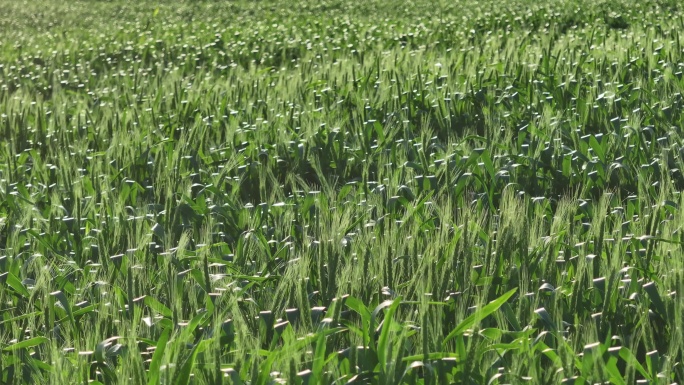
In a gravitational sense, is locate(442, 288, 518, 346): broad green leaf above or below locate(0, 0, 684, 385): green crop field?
above

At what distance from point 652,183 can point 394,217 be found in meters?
1.08

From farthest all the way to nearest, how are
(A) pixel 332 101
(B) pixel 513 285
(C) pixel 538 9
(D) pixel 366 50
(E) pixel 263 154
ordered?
(C) pixel 538 9 → (D) pixel 366 50 → (A) pixel 332 101 → (E) pixel 263 154 → (B) pixel 513 285

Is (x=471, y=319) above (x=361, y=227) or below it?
above

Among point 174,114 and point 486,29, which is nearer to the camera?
point 174,114

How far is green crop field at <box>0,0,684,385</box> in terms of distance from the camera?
178cm

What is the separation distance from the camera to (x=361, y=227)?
270 cm

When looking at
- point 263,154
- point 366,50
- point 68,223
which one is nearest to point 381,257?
point 68,223

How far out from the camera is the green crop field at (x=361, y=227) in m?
1.78

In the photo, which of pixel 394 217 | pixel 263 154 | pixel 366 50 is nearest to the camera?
pixel 394 217

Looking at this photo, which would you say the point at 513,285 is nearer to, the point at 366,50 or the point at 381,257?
the point at 381,257

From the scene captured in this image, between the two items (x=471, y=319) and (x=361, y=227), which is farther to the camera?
(x=361, y=227)

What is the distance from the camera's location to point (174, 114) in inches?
192

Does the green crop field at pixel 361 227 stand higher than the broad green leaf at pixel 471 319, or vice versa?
the broad green leaf at pixel 471 319

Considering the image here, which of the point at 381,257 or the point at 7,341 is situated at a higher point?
the point at 381,257
